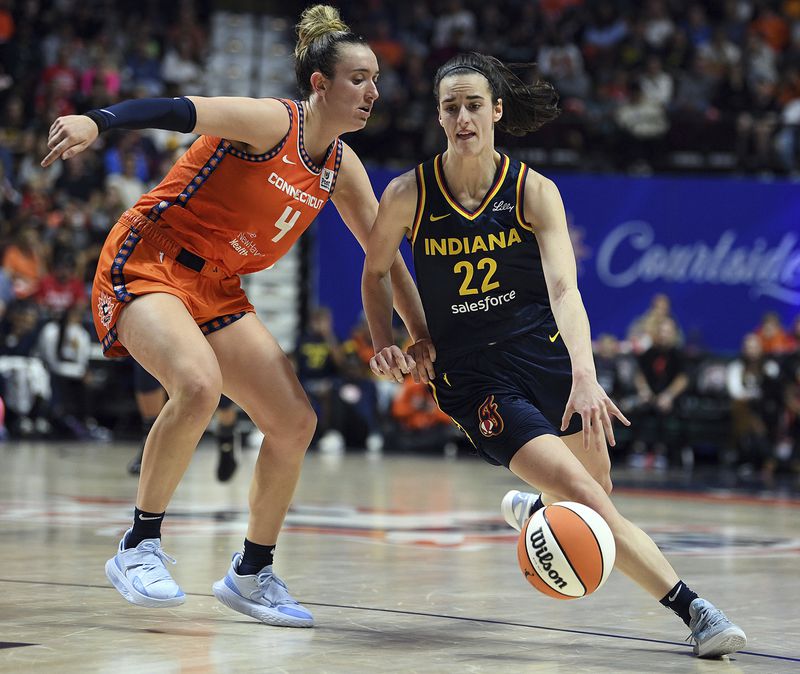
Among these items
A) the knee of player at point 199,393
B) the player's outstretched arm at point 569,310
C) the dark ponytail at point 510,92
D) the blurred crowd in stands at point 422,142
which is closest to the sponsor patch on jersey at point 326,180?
the dark ponytail at point 510,92

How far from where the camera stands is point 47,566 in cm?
559

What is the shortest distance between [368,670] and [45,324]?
1164 cm

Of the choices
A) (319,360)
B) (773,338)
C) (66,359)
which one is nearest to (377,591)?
(319,360)

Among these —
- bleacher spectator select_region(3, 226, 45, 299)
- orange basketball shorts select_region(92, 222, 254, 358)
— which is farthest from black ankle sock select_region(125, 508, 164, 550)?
bleacher spectator select_region(3, 226, 45, 299)

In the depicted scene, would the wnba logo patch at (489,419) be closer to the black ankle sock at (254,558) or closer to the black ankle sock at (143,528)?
the black ankle sock at (254,558)

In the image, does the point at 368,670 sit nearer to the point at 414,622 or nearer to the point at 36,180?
the point at 414,622

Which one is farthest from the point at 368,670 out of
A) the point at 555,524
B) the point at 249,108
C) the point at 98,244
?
the point at 98,244

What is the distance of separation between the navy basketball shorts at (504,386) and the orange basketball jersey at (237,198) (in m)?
0.74

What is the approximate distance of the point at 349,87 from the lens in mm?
4570

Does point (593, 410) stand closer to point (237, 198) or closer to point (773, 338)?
point (237, 198)

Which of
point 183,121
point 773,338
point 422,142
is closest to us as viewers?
point 183,121

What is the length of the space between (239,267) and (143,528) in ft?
3.13

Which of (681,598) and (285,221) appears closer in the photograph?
(681,598)

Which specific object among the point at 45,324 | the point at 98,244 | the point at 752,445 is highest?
the point at 98,244
